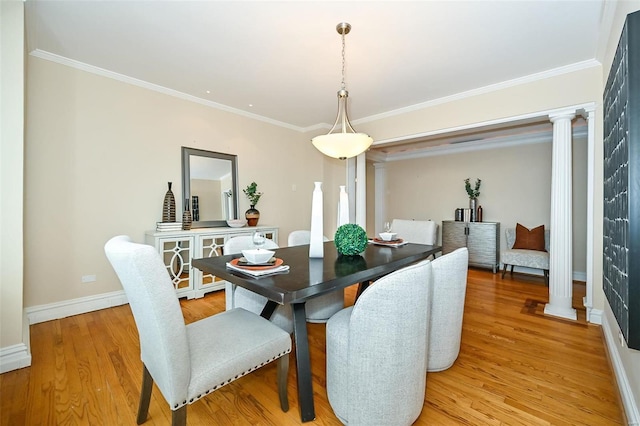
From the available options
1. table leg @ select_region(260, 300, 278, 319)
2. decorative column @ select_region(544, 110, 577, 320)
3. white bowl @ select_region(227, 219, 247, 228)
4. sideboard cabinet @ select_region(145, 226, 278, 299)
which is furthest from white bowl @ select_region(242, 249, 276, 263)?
decorative column @ select_region(544, 110, 577, 320)

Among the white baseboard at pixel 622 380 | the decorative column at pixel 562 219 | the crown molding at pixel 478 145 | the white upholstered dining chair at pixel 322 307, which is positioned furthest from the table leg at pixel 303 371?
the crown molding at pixel 478 145

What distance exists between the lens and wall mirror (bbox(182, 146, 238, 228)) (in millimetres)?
3590

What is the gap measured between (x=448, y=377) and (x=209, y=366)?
4.80ft

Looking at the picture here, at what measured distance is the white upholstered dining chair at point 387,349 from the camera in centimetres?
118

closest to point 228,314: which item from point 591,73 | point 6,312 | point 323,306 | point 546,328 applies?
point 323,306

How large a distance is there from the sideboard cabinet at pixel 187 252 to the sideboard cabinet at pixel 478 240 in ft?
12.9

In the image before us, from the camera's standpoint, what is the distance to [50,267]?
2.69 metres

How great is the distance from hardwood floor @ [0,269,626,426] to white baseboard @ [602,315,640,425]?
0.17 ft

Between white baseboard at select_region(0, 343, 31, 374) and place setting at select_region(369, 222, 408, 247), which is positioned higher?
place setting at select_region(369, 222, 408, 247)

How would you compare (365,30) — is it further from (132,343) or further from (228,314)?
(132,343)

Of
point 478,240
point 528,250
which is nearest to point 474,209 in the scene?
point 478,240

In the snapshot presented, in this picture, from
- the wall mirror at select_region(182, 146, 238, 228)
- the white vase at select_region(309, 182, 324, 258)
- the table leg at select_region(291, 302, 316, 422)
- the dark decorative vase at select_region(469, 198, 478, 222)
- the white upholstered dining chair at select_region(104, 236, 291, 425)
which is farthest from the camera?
the dark decorative vase at select_region(469, 198, 478, 222)

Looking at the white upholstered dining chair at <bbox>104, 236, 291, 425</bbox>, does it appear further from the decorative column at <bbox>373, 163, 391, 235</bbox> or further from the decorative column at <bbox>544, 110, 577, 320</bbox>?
the decorative column at <bbox>373, 163, 391, 235</bbox>

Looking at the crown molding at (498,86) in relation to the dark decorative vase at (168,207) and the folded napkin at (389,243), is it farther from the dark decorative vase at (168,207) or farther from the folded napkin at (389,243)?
the dark decorative vase at (168,207)
